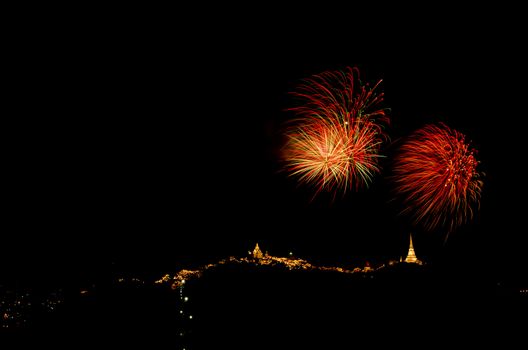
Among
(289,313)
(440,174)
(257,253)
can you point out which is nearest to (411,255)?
(440,174)

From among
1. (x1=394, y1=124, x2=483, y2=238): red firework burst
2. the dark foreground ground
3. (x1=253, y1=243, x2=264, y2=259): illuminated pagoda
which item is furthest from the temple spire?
(x1=253, y1=243, x2=264, y2=259): illuminated pagoda

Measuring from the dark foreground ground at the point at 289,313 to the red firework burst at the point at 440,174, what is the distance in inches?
104

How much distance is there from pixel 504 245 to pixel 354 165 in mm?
5238

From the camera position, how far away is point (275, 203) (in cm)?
1557

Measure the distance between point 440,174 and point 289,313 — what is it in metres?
5.93

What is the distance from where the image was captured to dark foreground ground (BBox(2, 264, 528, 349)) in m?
7.92

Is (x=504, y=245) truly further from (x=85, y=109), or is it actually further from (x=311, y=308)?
(x=85, y=109)

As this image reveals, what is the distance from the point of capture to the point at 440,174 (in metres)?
12.6

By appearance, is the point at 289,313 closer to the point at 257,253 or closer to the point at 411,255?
the point at 257,253

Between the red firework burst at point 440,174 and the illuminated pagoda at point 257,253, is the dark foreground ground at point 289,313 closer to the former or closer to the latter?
the illuminated pagoda at point 257,253

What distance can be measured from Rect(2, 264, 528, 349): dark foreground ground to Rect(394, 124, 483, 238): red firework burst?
8.66 feet

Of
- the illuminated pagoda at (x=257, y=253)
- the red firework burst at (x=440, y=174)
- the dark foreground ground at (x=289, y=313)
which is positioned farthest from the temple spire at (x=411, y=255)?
the illuminated pagoda at (x=257, y=253)

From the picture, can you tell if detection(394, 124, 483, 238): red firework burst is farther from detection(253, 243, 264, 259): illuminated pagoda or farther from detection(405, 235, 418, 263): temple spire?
detection(253, 243, 264, 259): illuminated pagoda

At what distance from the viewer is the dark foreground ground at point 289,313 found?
7.92m
